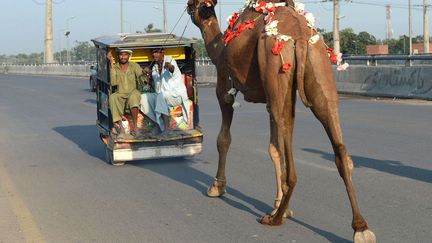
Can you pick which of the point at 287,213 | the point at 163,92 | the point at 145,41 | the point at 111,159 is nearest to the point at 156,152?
the point at 111,159

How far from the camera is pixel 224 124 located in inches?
312

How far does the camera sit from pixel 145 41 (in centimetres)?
1101

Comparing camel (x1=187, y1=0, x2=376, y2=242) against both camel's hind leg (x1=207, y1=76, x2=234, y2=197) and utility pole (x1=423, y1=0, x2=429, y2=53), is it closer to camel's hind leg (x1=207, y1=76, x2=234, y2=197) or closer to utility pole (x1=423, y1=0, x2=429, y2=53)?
camel's hind leg (x1=207, y1=76, x2=234, y2=197)

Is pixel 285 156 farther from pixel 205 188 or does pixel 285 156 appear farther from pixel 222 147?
pixel 205 188

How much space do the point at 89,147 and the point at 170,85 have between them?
2.94 meters

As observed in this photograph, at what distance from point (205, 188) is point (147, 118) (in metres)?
2.94

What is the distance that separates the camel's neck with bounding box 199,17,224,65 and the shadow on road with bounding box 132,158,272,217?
64.0 inches

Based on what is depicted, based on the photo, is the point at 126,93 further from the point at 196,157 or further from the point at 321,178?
the point at 321,178

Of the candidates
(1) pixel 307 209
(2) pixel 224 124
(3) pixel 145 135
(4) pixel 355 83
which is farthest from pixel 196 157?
(4) pixel 355 83

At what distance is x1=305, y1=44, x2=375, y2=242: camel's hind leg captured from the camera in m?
5.64

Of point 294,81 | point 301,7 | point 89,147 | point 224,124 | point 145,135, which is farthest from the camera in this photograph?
point 89,147

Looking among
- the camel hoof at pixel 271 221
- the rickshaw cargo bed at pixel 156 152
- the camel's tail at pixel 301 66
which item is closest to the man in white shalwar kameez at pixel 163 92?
the rickshaw cargo bed at pixel 156 152

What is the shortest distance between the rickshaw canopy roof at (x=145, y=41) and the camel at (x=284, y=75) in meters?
3.73

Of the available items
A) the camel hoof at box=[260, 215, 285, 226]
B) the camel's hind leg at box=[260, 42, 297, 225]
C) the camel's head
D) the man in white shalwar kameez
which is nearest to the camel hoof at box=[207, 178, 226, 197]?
the camel hoof at box=[260, 215, 285, 226]
